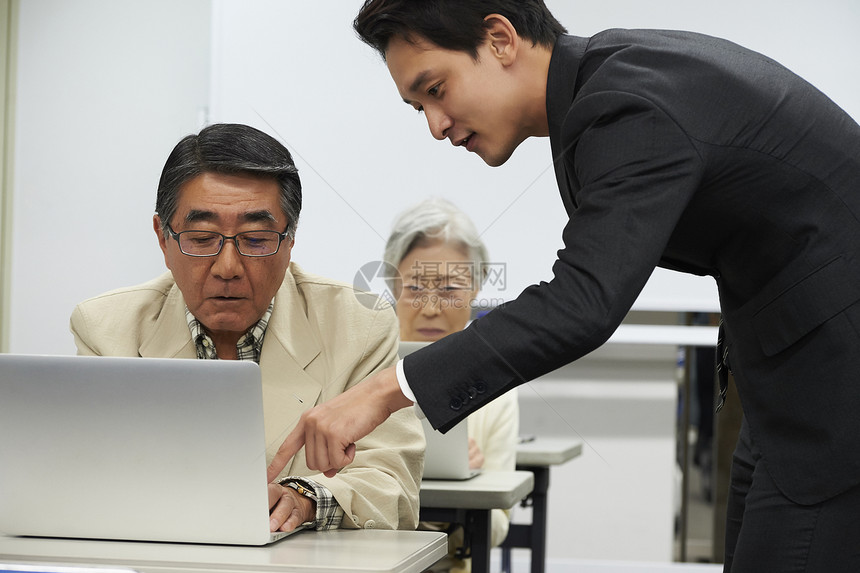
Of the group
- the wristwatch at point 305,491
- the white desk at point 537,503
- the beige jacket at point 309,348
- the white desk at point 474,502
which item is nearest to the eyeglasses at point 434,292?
the beige jacket at point 309,348

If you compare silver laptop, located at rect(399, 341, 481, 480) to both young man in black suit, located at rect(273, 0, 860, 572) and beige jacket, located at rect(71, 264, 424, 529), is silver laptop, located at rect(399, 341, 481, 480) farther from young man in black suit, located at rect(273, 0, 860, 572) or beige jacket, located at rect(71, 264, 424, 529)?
young man in black suit, located at rect(273, 0, 860, 572)

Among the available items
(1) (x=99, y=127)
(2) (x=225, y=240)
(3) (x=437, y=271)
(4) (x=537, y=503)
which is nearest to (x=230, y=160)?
(2) (x=225, y=240)

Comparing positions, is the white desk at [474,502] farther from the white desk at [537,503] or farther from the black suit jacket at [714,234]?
the black suit jacket at [714,234]

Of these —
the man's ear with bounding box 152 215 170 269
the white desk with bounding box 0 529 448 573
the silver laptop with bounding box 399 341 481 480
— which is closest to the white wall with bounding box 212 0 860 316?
the silver laptop with bounding box 399 341 481 480

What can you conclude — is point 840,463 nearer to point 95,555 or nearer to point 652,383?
point 95,555

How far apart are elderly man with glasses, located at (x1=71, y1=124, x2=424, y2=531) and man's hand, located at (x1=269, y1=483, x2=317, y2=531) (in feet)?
0.59

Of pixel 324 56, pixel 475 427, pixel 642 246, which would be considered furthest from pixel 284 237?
pixel 324 56

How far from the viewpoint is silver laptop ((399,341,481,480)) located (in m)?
1.77


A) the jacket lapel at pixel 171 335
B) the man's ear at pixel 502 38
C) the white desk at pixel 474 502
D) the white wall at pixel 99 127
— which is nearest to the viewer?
the man's ear at pixel 502 38

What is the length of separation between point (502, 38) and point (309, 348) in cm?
55

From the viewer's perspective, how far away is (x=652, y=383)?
320cm

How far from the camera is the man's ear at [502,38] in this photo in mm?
1008

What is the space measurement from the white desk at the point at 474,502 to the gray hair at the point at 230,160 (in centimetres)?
56

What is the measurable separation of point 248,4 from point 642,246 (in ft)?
8.01
